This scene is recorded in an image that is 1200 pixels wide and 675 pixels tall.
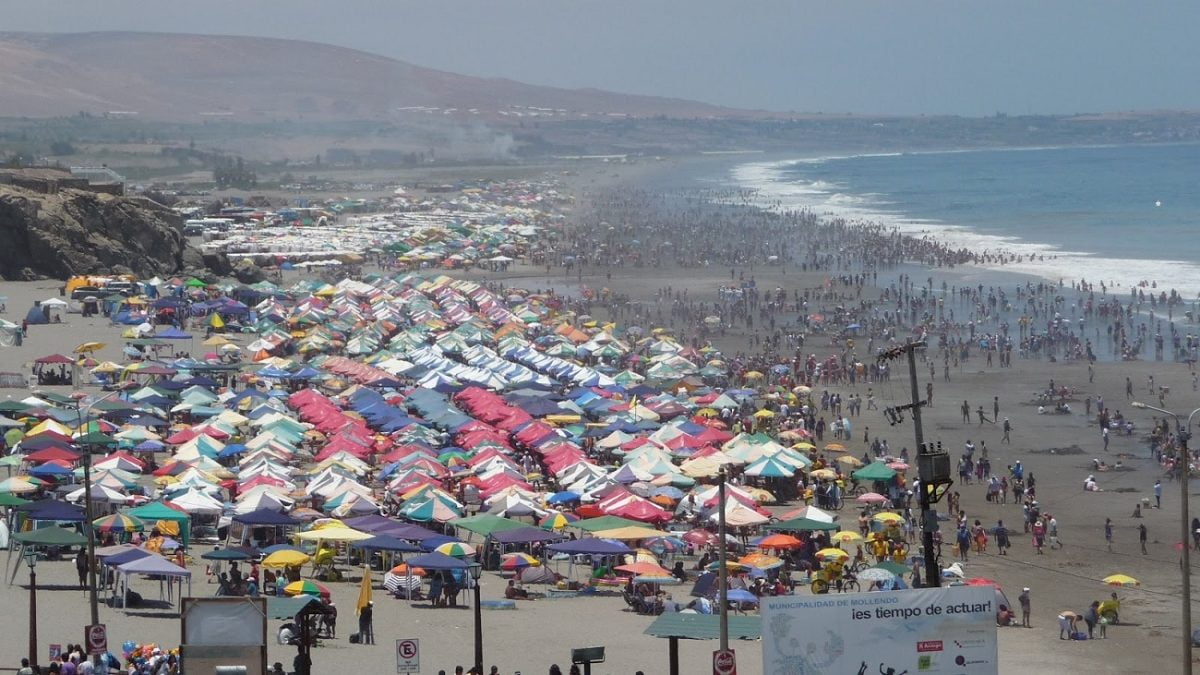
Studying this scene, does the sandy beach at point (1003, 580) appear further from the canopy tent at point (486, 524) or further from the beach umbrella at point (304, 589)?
the canopy tent at point (486, 524)

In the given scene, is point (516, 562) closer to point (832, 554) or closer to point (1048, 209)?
point (832, 554)

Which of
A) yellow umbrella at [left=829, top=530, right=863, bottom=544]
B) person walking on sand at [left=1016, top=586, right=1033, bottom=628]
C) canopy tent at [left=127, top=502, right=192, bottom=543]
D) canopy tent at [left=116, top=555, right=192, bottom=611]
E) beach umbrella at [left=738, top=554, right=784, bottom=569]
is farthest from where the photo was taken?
yellow umbrella at [left=829, top=530, right=863, bottom=544]

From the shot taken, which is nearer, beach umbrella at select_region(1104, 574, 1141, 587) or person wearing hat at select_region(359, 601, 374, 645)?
person wearing hat at select_region(359, 601, 374, 645)

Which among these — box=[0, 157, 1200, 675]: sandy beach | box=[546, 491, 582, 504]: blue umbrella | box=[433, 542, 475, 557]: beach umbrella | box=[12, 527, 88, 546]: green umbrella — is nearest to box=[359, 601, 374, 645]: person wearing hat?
box=[0, 157, 1200, 675]: sandy beach

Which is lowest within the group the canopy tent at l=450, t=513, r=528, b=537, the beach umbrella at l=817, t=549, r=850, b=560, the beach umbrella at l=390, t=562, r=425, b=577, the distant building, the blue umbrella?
the beach umbrella at l=817, t=549, r=850, b=560

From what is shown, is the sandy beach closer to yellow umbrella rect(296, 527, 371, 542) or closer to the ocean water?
yellow umbrella rect(296, 527, 371, 542)

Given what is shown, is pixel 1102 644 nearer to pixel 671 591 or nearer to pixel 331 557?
pixel 671 591

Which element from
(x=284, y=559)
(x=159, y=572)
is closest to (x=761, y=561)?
(x=284, y=559)
